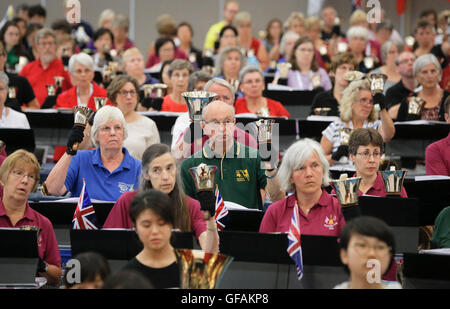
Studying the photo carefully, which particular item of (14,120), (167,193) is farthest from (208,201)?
(14,120)

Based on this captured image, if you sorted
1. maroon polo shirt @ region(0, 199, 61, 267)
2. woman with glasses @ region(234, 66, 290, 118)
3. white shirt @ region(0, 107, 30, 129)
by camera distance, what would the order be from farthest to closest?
woman with glasses @ region(234, 66, 290, 118) → white shirt @ region(0, 107, 30, 129) → maroon polo shirt @ region(0, 199, 61, 267)

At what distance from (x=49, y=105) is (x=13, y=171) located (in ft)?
10.4

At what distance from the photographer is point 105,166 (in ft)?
14.7

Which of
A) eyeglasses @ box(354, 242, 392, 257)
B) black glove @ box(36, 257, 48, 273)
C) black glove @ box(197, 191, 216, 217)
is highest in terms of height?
black glove @ box(197, 191, 216, 217)

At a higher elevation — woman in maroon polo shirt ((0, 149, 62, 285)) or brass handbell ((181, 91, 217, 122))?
brass handbell ((181, 91, 217, 122))

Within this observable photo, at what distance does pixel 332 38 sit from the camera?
422 inches

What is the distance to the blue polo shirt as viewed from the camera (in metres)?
4.43

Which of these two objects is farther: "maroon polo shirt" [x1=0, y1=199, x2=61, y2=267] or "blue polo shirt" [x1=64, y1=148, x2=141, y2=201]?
"blue polo shirt" [x1=64, y1=148, x2=141, y2=201]

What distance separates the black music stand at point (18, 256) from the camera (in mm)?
3295

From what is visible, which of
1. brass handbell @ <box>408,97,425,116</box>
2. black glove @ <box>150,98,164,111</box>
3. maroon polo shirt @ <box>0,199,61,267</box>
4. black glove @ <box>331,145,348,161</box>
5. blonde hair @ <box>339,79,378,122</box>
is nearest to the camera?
maroon polo shirt @ <box>0,199,61,267</box>

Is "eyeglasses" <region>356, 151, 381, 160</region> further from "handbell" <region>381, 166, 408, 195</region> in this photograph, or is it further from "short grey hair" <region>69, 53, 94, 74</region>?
"short grey hair" <region>69, 53, 94, 74</region>

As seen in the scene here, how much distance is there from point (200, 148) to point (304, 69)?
333 cm

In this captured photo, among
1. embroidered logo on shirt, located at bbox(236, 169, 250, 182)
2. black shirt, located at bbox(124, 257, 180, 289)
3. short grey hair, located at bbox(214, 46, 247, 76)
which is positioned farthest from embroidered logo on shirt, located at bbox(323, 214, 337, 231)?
short grey hair, located at bbox(214, 46, 247, 76)

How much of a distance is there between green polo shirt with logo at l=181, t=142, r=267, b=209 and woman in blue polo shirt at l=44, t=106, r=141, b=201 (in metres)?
0.38
